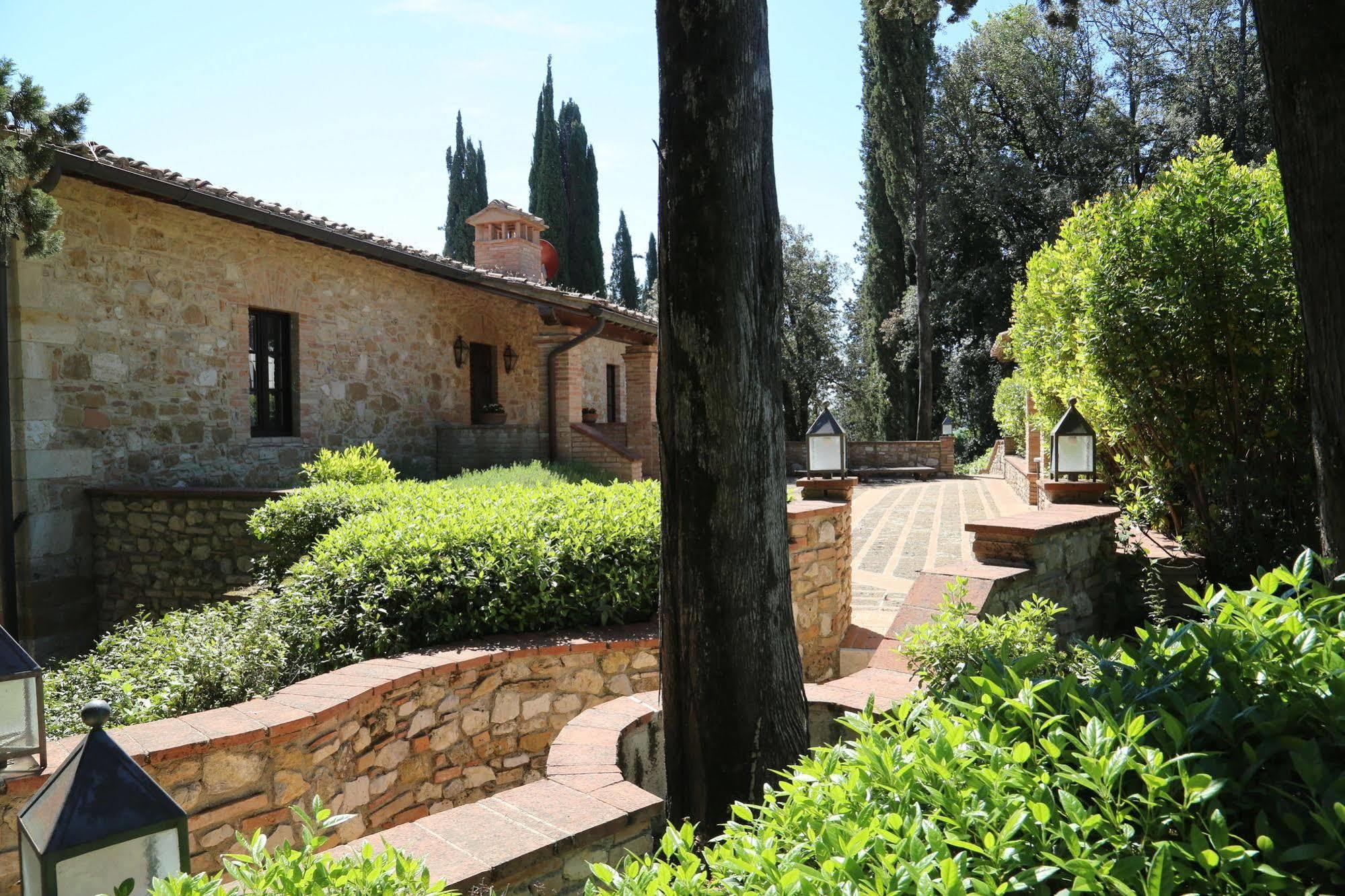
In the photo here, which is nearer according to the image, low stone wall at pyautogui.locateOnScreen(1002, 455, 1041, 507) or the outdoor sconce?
the outdoor sconce

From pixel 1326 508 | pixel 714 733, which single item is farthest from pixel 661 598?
pixel 1326 508

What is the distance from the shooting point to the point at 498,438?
469 inches

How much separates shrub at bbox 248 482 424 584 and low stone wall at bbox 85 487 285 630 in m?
0.70

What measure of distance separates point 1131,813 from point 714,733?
1.41 meters

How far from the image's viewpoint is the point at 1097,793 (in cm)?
138

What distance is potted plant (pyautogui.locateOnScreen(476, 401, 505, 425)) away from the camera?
12969mm

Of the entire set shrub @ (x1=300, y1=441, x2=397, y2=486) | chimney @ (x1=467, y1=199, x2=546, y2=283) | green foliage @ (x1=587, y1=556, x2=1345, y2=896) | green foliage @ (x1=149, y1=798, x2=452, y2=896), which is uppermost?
chimney @ (x1=467, y1=199, x2=546, y2=283)

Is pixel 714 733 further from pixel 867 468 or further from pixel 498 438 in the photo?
pixel 867 468

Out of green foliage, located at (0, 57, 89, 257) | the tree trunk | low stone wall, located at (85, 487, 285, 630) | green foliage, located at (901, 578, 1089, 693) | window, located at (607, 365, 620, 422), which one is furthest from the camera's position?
the tree trunk

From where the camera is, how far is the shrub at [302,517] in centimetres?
645

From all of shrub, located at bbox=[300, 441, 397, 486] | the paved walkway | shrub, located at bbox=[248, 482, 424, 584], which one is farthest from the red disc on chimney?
shrub, located at bbox=[248, 482, 424, 584]

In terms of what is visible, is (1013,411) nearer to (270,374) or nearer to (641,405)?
(641,405)

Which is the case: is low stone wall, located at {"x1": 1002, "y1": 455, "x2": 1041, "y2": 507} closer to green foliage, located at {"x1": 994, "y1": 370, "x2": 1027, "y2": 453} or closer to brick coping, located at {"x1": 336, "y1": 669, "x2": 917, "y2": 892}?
green foliage, located at {"x1": 994, "y1": 370, "x2": 1027, "y2": 453}

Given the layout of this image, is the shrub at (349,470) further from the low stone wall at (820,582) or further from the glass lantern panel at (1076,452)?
the glass lantern panel at (1076,452)
